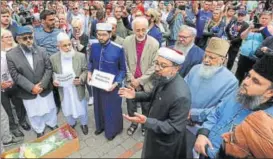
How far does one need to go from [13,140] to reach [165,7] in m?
7.56

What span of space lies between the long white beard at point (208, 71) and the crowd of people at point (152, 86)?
13 millimetres

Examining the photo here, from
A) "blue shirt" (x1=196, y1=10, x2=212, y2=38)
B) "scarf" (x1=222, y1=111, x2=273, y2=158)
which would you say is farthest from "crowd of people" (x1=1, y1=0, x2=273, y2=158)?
"blue shirt" (x1=196, y1=10, x2=212, y2=38)

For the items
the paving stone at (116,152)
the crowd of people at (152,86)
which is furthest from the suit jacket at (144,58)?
the paving stone at (116,152)

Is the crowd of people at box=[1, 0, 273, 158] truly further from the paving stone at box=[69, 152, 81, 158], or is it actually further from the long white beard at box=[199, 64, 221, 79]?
the paving stone at box=[69, 152, 81, 158]

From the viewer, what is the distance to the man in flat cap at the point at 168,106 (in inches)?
114

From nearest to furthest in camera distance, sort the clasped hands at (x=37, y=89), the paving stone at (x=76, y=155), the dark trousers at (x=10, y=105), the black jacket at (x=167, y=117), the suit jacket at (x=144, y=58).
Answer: the black jacket at (x=167, y=117), the clasped hands at (x=37, y=89), the paving stone at (x=76, y=155), the suit jacket at (x=144, y=58), the dark trousers at (x=10, y=105)

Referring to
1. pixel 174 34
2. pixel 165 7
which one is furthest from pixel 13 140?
pixel 165 7

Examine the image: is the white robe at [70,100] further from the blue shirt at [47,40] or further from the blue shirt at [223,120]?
the blue shirt at [223,120]

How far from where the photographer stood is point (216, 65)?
340cm

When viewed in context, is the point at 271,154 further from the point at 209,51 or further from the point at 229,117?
the point at 209,51

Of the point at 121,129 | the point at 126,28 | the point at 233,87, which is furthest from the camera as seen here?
the point at 126,28

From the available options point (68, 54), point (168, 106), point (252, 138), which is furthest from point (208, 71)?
point (68, 54)

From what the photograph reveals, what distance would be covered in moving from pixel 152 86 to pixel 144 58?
52 centimetres

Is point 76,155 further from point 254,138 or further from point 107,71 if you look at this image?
point 254,138
